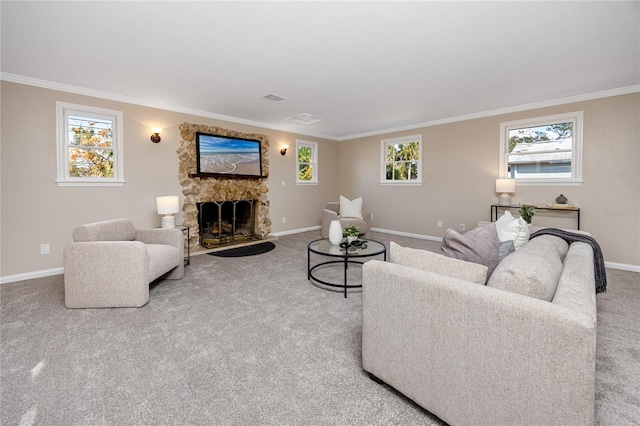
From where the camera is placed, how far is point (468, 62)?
3045mm

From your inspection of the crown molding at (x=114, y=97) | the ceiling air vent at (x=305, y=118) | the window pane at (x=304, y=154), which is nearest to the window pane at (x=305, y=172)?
the window pane at (x=304, y=154)

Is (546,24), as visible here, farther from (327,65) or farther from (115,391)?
(115,391)

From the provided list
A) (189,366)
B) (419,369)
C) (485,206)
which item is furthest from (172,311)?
(485,206)

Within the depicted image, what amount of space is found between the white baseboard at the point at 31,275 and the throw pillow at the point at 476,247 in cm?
467

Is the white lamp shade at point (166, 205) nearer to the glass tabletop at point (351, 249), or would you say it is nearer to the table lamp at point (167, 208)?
the table lamp at point (167, 208)

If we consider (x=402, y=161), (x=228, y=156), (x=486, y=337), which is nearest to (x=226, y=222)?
(x=228, y=156)

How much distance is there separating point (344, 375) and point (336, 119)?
4.74 metres

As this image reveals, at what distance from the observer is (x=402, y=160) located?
20.9 feet

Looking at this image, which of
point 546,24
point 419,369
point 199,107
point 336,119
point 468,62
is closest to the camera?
point 419,369

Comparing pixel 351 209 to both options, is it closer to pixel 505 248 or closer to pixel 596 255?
pixel 505 248

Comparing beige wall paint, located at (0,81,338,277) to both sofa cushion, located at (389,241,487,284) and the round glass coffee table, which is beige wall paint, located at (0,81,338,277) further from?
sofa cushion, located at (389,241,487,284)

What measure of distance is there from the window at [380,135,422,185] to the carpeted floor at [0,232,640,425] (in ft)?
12.3

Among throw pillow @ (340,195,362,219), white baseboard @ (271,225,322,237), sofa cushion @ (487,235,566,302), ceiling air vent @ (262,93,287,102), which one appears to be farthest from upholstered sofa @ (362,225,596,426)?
white baseboard @ (271,225,322,237)

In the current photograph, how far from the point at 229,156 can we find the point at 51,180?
252cm
